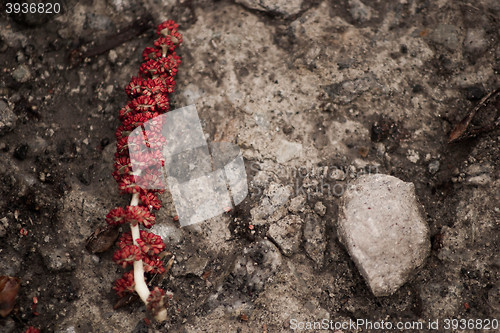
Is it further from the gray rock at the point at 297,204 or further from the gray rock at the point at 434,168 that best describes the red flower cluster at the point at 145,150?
the gray rock at the point at 434,168

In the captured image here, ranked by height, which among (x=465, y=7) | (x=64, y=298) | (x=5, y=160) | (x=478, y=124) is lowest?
(x=64, y=298)

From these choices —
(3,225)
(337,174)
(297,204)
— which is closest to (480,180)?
(337,174)

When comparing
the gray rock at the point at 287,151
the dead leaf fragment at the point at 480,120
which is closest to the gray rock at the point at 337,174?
the gray rock at the point at 287,151

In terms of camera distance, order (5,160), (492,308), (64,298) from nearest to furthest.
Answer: (492,308) < (64,298) < (5,160)

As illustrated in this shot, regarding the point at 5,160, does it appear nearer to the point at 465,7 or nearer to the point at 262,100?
the point at 262,100

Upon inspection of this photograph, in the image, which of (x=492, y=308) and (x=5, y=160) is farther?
(x=5, y=160)

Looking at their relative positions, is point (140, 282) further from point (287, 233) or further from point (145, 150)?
point (287, 233)

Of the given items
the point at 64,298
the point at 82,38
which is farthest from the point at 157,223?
the point at 82,38

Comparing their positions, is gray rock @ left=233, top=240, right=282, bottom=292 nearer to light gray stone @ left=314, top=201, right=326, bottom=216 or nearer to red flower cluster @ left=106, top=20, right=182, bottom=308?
light gray stone @ left=314, top=201, right=326, bottom=216
